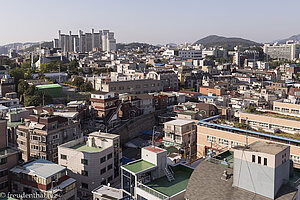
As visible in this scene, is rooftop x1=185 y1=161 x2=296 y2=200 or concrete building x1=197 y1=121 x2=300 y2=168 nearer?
rooftop x1=185 y1=161 x2=296 y2=200

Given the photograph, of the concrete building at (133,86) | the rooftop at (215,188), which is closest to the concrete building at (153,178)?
the rooftop at (215,188)

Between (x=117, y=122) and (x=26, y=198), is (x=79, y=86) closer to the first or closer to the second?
(x=117, y=122)

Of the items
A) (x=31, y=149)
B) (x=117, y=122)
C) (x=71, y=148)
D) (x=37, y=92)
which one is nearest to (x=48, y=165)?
(x=71, y=148)

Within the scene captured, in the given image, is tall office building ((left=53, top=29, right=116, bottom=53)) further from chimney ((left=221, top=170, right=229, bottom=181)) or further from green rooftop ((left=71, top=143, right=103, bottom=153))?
chimney ((left=221, top=170, right=229, bottom=181))

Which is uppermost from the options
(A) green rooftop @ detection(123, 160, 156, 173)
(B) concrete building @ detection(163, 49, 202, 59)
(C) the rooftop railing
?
(B) concrete building @ detection(163, 49, 202, 59)

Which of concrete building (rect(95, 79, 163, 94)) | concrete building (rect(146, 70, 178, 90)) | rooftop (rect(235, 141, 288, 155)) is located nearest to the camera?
rooftop (rect(235, 141, 288, 155))

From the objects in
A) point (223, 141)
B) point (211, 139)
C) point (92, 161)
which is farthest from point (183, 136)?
point (92, 161)

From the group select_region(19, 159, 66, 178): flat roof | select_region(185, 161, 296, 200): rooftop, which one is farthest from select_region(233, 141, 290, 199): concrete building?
select_region(19, 159, 66, 178): flat roof

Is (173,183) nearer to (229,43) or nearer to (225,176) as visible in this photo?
(225,176)
